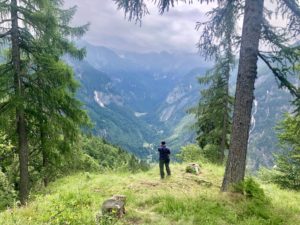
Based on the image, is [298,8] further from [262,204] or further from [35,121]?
[35,121]

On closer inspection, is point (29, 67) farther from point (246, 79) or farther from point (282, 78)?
point (282, 78)

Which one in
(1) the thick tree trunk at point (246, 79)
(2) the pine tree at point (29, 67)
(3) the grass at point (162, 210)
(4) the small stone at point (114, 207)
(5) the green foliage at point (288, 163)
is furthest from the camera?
(5) the green foliage at point (288, 163)

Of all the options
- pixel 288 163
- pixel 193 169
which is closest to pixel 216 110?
pixel 288 163

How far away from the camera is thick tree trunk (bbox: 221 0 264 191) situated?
31.1 ft

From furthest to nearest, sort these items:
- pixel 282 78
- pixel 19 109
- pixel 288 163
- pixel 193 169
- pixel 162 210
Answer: pixel 288 163, pixel 193 169, pixel 19 109, pixel 282 78, pixel 162 210

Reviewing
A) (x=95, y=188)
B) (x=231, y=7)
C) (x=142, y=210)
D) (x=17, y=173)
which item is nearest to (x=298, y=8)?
(x=231, y=7)

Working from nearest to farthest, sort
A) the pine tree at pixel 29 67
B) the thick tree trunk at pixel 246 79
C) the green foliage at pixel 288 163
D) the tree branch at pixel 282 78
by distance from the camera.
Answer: the thick tree trunk at pixel 246 79, the tree branch at pixel 282 78, the pine tree at pixel 29 67, the green foliage at pixel 288 163

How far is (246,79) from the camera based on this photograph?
31.2 feet

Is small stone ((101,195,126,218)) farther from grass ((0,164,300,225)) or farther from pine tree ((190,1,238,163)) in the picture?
pine tree ((190,1,238,163))

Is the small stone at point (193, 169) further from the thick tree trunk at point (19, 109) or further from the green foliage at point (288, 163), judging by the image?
the green foliage at point (288, 163)

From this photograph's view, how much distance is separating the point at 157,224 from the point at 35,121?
8.85 m

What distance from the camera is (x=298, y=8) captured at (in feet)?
32.0

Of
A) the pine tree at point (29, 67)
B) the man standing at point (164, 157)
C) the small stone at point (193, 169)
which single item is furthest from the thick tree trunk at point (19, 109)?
the small stone at point (193, 169)

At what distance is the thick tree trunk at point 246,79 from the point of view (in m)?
9.48
